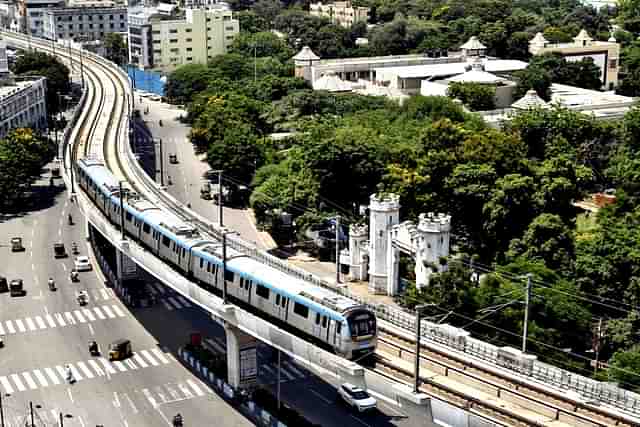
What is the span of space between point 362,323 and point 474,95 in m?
71.7

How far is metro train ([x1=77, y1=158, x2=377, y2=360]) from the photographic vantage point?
4575 cm

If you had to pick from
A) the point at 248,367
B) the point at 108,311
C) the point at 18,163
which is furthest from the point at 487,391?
the point at 18,163

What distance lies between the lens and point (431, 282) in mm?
58312

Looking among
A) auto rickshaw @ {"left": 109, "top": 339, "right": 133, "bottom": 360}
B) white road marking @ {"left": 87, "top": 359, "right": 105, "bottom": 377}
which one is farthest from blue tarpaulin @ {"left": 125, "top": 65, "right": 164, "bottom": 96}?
white road marking @ {"left": 87, "top": 359, "right": 105, "bottom": 377}

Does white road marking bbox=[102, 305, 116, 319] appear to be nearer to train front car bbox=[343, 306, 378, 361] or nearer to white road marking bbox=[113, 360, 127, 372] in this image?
white road marking bbox=[113, 360, 127, 372]

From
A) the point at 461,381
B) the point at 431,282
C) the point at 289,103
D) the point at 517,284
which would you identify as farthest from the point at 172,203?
the point at 289,103

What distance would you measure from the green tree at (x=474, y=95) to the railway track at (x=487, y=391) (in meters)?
69.3

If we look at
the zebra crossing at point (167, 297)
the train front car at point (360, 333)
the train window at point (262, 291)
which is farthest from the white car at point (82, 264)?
the train front car at point (360, 333)

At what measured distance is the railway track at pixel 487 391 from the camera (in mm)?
40188

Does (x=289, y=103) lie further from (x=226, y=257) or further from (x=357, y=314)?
(x=357, y=314)

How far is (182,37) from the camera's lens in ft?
588

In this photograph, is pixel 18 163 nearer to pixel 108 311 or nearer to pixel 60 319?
pixel 108 311

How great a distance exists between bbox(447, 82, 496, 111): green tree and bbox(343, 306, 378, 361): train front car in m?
70.8

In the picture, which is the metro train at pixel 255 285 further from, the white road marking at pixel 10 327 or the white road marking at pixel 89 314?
the white road marking at pixel 10 327
